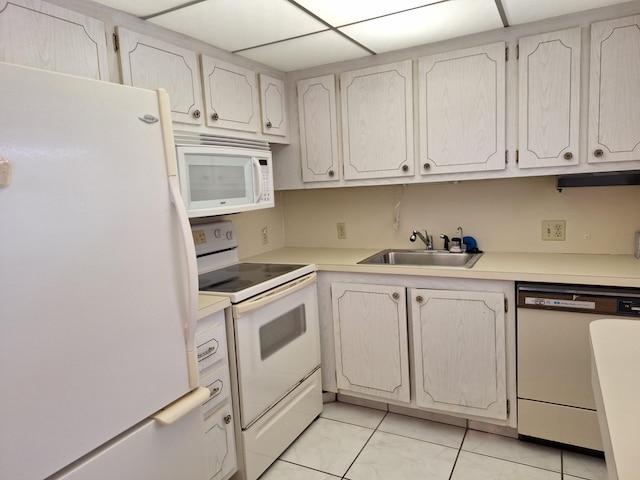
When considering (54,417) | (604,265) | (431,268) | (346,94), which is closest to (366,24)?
(346,94)

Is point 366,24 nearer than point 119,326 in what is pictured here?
No

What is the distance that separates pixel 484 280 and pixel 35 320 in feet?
5.99

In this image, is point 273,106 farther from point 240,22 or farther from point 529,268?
point 529,268

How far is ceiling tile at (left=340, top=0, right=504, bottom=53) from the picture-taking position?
6.20ft

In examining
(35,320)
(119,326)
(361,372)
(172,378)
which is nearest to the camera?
(35,320)

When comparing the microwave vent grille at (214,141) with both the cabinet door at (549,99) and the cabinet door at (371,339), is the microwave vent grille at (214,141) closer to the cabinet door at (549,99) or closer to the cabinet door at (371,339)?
the cabinet door at (371,339)

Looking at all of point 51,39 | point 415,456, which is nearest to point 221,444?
point 415,456

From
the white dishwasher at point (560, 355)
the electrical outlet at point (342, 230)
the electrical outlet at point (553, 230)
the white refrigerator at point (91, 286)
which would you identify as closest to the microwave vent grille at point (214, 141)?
the white refrigerator at point (91, 286)

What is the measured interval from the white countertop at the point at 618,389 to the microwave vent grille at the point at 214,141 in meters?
1.66

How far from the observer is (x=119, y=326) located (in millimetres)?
1223

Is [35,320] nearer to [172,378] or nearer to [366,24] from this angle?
[172,378]

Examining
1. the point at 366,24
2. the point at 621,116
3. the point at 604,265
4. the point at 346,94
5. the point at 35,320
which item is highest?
the point at 366,24

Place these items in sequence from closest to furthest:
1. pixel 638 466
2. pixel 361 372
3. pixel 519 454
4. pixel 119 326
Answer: pixel 638 466 → pixel 119 326 → pixel 519 454 → pixel 361 372

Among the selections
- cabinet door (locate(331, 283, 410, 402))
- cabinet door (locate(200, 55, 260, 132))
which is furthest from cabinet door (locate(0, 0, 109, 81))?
cabinet door (locate(331, 283, 410, 402))
